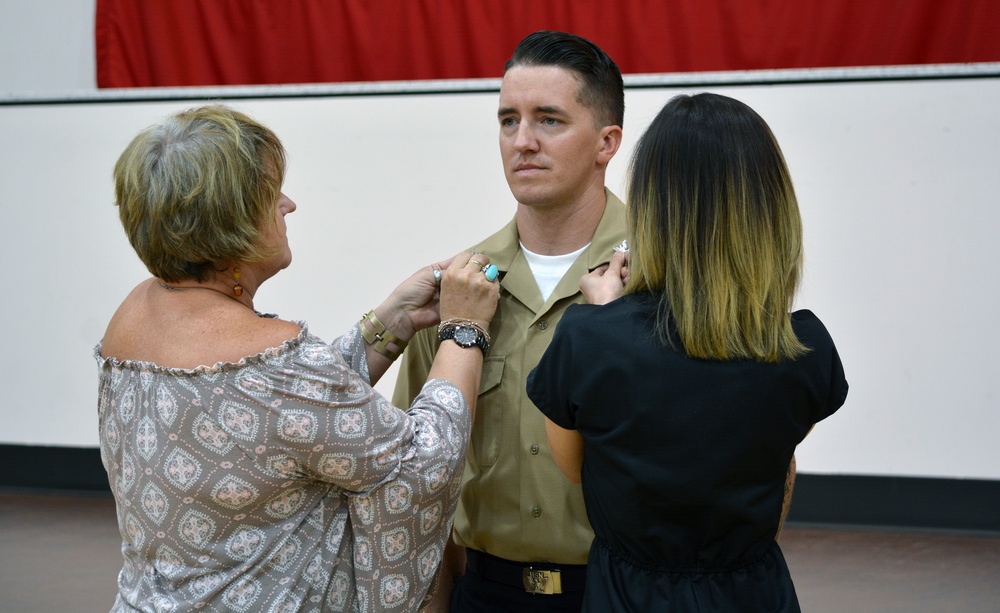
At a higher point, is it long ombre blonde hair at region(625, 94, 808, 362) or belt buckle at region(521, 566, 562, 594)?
long ombre blonde hair at region(625, 94, 808, 362)

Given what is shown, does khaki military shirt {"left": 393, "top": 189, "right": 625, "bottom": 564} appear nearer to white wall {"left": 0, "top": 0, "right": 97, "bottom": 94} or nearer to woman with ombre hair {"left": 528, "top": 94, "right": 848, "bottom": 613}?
woman with ombre hair {"left": 528, "top": 94, "right": 848, "bottom": 613}

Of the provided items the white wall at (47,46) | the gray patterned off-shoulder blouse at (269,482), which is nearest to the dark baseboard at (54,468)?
the white wall at (47,46)

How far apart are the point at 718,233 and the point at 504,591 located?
850 mm

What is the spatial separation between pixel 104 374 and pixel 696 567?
0.95 m

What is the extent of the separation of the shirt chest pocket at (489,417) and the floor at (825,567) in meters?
1.75

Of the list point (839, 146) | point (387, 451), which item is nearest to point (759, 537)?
point (387, 451)

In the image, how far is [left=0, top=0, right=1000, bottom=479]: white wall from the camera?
3.41 meters

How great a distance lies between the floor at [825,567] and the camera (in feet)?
9.96

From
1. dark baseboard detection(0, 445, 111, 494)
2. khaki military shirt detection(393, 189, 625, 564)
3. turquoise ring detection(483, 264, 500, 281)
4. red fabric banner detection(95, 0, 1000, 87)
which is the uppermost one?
red fabric banner detection(95, 0, 1000, 87)

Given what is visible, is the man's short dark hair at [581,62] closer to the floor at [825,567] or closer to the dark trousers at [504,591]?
the dark trousers at [504,591]

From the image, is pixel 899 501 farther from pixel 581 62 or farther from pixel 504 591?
pixel 581 62

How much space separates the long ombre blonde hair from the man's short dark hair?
0.52m

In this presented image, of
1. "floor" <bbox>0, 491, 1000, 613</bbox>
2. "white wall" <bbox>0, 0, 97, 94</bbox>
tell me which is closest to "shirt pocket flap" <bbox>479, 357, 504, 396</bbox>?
"floor" <bbox>0, 491, 1000, 613</bbox>

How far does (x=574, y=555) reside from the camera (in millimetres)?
1662
